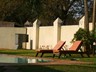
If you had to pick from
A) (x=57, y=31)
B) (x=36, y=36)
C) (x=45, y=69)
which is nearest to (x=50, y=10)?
(x=36, y=36)

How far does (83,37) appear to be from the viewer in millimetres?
24609

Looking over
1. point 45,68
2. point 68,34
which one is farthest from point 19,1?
point 45,68

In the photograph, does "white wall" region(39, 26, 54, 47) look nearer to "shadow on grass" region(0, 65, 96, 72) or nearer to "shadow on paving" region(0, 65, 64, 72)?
"shadow on grass" region(0, 65, 96, 72)

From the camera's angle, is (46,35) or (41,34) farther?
(41,34)

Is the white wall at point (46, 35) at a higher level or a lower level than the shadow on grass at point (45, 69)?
higher

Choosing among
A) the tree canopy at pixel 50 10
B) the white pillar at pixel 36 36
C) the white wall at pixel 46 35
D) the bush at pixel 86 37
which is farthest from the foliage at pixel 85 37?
the tree canopy at pixel 50 10

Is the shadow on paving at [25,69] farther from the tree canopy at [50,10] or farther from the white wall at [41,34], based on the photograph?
the tree canopy at [50,10]

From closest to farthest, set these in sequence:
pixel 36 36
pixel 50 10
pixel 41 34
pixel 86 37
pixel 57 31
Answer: pixel 86 37
pixel 57 31
pixel 41 34
pixel 36 36
pixel 50 10

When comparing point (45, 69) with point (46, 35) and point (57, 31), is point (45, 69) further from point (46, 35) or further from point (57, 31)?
point (46, 35)

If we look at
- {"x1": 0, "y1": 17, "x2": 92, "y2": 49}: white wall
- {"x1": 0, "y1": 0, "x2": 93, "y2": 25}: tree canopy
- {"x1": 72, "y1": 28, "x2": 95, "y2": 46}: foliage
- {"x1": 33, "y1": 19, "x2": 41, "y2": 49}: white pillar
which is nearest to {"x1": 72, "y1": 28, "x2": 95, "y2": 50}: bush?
{"x1": 72, "y1": 28, "x2": 95, "y2": 46}: foliage

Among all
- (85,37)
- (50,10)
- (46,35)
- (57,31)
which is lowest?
(85,37)

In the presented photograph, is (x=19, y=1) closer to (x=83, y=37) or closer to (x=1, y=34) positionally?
(x=1, y=34)

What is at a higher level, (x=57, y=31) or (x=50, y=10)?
(x=50, y=10)

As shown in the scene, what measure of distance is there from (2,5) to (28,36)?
42.9ft
